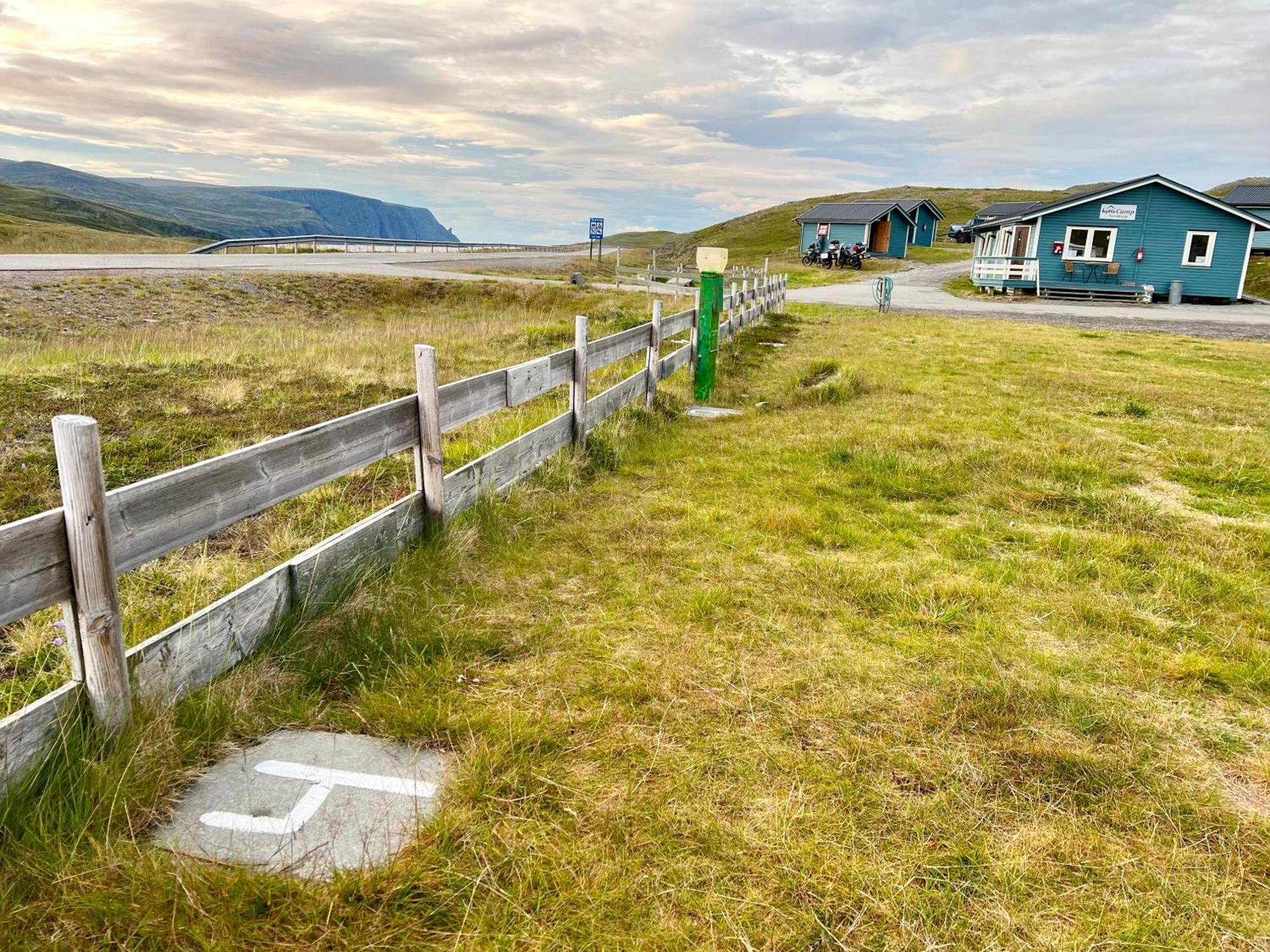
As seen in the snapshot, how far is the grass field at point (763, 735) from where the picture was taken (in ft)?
7.37

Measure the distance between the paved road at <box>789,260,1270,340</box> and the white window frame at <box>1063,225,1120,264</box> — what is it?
2.87 metres

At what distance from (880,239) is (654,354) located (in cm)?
5922

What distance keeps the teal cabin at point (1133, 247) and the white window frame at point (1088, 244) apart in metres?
0.04

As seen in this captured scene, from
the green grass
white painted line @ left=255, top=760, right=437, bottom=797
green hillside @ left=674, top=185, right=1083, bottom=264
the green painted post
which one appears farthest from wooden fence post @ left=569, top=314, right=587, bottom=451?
green hillside @ left=674, top=185, right=1083, bottom=264

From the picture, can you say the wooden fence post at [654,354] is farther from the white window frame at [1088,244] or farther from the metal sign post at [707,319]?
the white window frame at [1088,244]

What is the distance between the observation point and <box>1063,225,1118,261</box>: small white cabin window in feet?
115

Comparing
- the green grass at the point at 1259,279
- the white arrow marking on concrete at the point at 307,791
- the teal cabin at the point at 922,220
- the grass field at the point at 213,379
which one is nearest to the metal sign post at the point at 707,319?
the grass field at the point at 213,379

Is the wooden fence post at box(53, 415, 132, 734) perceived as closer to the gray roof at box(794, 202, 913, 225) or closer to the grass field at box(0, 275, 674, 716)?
the grass field at box(0, 275, 674, 716)

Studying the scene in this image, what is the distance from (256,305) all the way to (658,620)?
18.7 metres

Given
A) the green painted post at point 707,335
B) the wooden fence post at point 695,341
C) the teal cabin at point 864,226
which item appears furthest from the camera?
the teal cabin at point 864,226

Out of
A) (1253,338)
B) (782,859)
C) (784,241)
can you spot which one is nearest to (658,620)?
(782,859)

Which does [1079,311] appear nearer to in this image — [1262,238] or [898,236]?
[898,236]

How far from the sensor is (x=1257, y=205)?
55.8m

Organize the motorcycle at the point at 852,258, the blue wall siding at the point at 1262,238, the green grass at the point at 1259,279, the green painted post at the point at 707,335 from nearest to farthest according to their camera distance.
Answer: the green painted post at the point at 707,335, the green grass at the point at 1259,279, the motorcycle at the point at 852,258, the blue wall siding at the point at 1262,238
